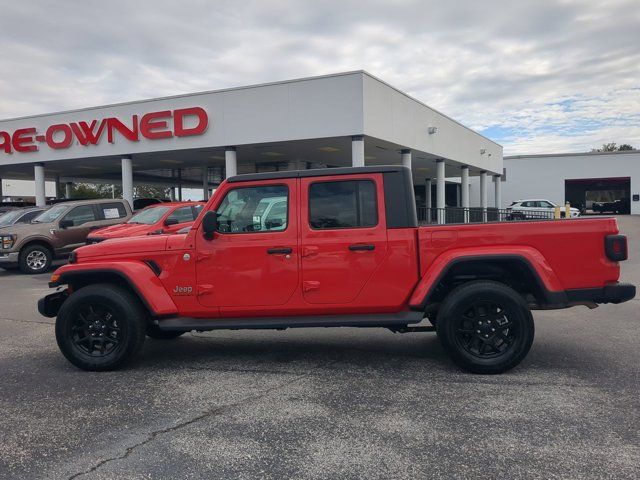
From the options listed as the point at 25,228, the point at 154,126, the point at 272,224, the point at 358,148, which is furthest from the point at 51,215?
the point at 272,224

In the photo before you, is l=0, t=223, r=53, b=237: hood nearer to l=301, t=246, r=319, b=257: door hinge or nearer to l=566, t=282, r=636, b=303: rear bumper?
l=301, t=246, r=319, b=257: door hinge

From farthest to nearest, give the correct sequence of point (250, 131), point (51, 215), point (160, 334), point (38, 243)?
point (250, 131) < point (51, 215) < point (38, 243) < point (160, 334)

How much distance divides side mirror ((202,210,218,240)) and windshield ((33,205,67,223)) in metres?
10.9

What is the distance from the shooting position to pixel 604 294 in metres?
4.68

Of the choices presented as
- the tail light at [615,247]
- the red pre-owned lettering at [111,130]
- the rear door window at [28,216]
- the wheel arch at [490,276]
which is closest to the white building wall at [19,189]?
the red pre-owned lettering at [111,130]

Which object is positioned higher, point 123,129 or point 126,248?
point 123,129

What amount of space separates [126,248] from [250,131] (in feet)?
43.5

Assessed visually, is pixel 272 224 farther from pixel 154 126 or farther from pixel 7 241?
pixel 154 126

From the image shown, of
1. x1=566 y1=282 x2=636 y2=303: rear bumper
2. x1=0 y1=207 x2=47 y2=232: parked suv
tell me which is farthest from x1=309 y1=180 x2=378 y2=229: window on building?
x1=0 y1=207 x2=47 y2=232: parked suv

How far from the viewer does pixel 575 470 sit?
10.0ft

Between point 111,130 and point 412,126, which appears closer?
point 111,130

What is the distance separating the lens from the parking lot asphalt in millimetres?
3186

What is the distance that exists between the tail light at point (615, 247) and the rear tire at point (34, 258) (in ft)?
44.3

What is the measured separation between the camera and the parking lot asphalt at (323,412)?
10.5ft
